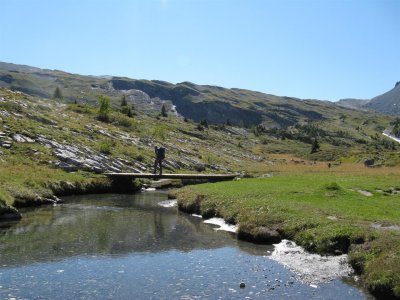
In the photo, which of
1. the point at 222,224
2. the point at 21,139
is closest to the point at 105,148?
the point at 21,139

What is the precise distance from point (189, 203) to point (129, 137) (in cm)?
5515

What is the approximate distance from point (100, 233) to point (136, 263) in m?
8.66

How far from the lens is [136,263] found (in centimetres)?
2470

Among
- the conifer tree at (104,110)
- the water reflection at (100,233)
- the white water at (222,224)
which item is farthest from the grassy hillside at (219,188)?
the conifer tree at (104,110)

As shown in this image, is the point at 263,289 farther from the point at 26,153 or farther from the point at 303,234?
the point at 26,153

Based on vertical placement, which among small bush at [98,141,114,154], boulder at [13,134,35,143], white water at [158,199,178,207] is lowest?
white water at [158,199,178,207]

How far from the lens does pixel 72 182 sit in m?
56.5

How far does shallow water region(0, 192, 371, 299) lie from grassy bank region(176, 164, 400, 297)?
1.66 meters

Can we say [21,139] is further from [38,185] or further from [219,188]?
[219,188]

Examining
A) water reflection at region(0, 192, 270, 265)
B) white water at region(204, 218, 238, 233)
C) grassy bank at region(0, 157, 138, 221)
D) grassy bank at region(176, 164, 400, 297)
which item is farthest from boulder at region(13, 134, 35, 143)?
white water at region(204, 218, 238, 233)

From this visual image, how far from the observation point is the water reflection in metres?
27.1

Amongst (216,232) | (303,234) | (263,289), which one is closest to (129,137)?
(216,232)

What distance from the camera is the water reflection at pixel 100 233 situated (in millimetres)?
27109

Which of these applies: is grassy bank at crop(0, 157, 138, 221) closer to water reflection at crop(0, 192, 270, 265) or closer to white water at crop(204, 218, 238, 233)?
water reflection at crop(0, 192, 270, 265)
